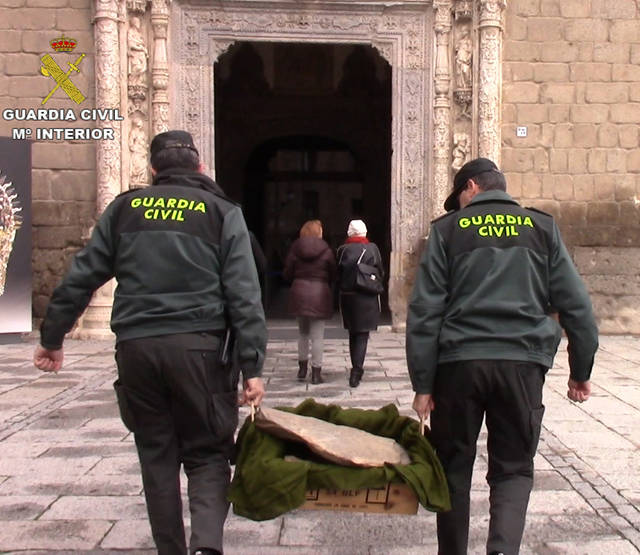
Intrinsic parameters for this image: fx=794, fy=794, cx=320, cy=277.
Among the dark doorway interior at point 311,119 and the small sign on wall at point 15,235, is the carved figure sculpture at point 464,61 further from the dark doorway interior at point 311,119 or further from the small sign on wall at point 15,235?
the small sign on wall at point 15,235

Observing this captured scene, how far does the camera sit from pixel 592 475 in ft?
13.8

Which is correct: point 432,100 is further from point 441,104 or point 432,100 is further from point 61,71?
point 61,71

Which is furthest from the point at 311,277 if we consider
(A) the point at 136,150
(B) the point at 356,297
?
(A) the point at 136,150

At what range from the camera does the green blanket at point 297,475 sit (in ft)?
8.35

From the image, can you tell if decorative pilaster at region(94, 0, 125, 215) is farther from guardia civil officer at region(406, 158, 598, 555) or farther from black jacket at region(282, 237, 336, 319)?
guardia civil officer at region(406, 158, 598, 555)

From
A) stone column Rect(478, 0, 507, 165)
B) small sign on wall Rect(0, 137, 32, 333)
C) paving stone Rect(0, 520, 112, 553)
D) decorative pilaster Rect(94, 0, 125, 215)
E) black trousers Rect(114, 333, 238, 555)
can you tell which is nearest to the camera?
black trousers Rect(114, 333, 238, 555)

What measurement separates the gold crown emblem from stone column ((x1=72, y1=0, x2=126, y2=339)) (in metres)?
0.38

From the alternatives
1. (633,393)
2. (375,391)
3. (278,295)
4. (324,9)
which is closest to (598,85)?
(324,9)

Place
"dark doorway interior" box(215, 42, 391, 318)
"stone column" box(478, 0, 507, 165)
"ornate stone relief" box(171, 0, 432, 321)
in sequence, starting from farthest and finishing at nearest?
1. "dark doorway interior" box(215, 42, 391, 318)
2. "ornate stone relief" box(171, 0, 432, 321)
3. "stone column" box(478, 0, 507, 165)

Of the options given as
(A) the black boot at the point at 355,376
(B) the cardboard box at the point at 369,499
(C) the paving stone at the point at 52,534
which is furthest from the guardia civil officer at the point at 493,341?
(A) the black boot at the point at 355,376

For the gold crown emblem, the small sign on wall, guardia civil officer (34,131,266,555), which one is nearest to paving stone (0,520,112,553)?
guardia civil officer (34,131,266,555)

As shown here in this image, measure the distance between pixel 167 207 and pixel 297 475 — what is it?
1.03 meters

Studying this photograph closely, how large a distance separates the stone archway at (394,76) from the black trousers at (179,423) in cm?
731

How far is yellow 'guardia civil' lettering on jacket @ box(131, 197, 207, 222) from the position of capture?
278 centimetres
